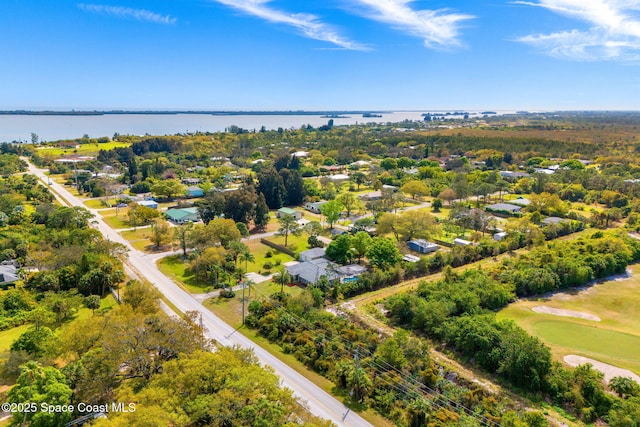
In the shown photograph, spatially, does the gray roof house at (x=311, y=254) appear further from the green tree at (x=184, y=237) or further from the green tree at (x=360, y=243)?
the green tree at (x=184, y=237)

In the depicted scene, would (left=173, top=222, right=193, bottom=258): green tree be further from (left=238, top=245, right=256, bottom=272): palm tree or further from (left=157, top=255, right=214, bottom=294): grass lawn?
(left=238, top=245, right=256, bottom=272): palm tree

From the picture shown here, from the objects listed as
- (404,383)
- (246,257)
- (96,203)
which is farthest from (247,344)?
(96,203)

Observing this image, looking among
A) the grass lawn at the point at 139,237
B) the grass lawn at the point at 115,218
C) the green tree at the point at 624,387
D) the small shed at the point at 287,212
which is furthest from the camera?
the small shed at the point at 287,212

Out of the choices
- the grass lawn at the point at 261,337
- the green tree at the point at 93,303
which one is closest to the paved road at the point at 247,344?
the grass lawn at the point at 261,337

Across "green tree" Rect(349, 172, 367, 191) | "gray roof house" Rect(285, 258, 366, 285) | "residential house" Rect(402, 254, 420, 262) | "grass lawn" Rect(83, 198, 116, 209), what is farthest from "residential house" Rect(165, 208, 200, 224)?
"green tree" Rect(349, 172, 367, 191)

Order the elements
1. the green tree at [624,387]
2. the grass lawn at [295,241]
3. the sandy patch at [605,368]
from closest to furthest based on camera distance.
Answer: the green tree at [624,387] → the sandy patch at [605,368] → the grass lawn at [295,241]

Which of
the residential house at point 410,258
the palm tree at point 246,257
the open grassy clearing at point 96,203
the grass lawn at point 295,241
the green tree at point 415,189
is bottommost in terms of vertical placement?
the grass lawn at point 295,241
